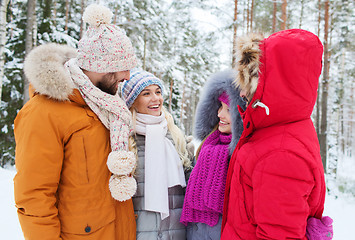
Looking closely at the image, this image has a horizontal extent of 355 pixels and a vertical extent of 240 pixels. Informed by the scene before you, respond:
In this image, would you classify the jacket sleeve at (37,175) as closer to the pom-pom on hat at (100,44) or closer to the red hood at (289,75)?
the pom-pom on hat at (100,44)

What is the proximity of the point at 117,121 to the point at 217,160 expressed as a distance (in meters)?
0.98

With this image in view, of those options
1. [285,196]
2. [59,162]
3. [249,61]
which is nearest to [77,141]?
[59,162]

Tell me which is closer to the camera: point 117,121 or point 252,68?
point 252,68

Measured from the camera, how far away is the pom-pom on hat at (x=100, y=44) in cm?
198

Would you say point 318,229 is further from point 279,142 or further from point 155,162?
point 155,162

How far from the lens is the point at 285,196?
150 cm

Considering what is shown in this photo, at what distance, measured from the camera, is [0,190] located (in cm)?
582

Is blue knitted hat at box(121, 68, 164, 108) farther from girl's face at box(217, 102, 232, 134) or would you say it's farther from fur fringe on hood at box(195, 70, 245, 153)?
girl's face at box(217, 102, 232, 134)

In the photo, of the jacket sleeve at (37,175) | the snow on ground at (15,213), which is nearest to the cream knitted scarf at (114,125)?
the jacket sleeve at (37,175)

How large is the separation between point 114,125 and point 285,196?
1343mm

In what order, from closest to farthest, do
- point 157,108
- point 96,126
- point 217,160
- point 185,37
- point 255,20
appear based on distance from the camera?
point 96,126
point 217,160
point 157,108
point 255,20
point 185,37

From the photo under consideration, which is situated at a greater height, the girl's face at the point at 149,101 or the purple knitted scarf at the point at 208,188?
the girl's face at the point at 149,101

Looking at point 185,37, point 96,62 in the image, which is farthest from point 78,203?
point 185,37

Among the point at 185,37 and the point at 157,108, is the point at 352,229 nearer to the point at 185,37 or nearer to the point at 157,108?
the point at 157,108
